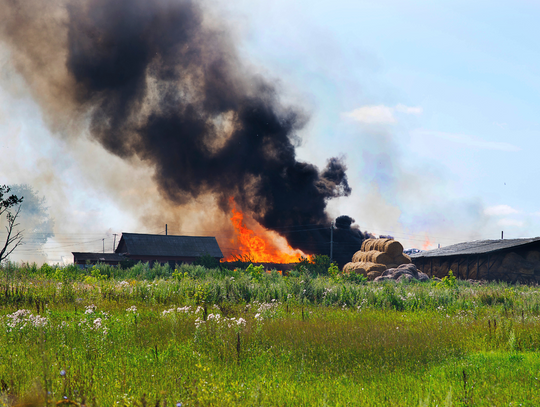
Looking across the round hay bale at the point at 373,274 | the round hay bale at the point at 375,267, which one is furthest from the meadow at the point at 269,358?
the round hay bale at the point at 375,267

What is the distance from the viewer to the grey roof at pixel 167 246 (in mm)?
45719

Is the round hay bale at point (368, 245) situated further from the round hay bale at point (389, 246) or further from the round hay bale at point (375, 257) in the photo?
the round hay bale at point (375, 257)

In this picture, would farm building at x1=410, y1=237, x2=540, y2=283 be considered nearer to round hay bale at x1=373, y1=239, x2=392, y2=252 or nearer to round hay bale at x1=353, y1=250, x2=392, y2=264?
round hay bale at x1=373, y1=239, x2=392, y2=252

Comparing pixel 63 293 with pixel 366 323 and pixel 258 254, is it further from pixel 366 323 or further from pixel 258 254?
pixel 258 254

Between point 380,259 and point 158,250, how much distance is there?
79.4 ft

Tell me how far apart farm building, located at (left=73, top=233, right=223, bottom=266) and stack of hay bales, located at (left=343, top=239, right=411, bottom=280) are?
658 inches

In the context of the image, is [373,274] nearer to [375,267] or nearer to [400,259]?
[375,267]

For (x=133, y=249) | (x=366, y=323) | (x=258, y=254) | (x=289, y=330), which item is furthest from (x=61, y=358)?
(x=258, y=254)

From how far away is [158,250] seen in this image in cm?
4647

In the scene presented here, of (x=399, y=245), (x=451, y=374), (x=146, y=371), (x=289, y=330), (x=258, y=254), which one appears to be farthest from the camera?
(x=258, y=254)

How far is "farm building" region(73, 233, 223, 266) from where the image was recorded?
44250mm

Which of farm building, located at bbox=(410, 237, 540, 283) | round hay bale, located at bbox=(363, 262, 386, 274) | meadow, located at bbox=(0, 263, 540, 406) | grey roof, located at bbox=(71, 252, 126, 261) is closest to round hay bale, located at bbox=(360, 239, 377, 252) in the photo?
round hay bale, located at bbox=(363, 262, 386, 274)

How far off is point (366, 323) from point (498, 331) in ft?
10.1

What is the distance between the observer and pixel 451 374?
694 centimetres
